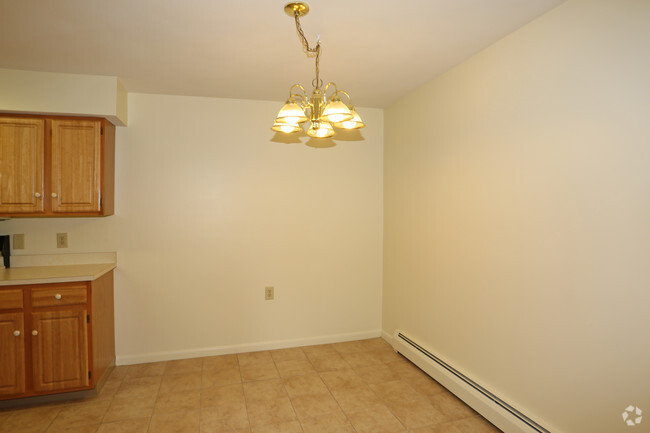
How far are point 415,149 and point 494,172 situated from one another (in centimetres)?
104

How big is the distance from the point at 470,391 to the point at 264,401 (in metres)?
1.48

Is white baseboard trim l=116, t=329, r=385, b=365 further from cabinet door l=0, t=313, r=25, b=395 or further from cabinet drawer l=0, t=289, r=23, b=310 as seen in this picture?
cabinet drawer l=0, t=289, r=23, b=310

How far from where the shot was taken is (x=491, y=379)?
8.14 ft

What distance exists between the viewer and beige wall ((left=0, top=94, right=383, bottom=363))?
3359 mm

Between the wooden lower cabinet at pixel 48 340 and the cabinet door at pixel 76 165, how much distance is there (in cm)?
66

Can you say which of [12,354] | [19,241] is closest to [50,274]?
[12,354]

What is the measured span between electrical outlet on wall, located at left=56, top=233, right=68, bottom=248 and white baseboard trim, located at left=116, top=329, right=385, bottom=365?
1096 mm

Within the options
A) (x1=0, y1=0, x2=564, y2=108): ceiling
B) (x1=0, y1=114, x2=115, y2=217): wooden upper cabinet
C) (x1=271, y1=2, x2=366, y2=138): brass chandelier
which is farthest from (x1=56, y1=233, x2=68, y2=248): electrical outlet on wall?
(x1=271, y1=2, x2=366, y2=138): brass chandelier

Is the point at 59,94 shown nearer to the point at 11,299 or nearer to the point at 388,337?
the point at 11,299

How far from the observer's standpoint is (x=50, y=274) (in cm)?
272

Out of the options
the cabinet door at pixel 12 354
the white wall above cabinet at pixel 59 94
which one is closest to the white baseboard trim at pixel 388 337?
the cabinet door at pixel 12 354

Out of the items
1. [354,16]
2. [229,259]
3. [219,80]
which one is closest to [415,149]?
[354,16]

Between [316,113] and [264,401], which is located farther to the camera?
[264,401]

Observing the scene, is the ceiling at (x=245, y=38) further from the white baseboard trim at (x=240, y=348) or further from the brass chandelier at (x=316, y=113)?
the white baseboard trim at (x=240, y=348)
